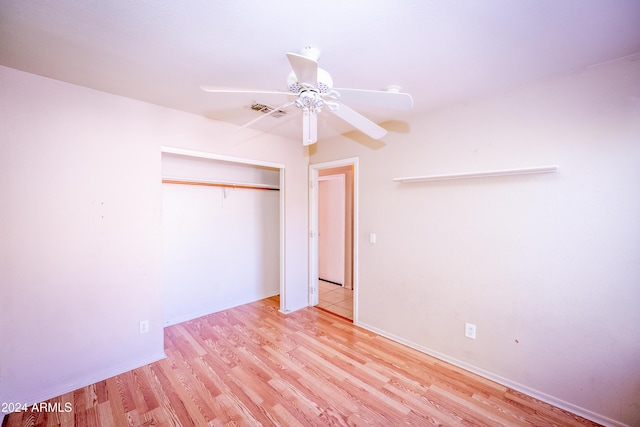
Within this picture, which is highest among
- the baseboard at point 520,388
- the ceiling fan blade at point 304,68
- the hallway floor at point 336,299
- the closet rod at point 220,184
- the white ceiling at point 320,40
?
the white ceiling at point 320,40

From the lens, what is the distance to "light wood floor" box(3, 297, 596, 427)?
178 centimetres

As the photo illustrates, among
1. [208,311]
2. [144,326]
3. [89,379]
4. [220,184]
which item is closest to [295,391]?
[144,326]

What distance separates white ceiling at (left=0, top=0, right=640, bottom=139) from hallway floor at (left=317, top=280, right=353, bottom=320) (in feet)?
9.39

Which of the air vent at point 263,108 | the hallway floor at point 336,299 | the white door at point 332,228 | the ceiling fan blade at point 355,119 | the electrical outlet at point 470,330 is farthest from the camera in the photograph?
the white door at point 332,228

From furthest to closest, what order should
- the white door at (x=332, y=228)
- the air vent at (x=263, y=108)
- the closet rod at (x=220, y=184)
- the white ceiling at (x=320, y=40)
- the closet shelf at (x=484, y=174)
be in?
1. the white door at (x=332, y=228)
2. the closet rod at (x=220, y=184)
3. the air vent at (x=263, y=108)
4. the closet shelf at (x=484, y=174)
5. the white ceiling at (x=320, y=40)

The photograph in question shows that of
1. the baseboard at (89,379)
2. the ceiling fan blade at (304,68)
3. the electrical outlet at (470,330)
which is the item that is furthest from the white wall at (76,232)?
the electrical outlet at (470,330)

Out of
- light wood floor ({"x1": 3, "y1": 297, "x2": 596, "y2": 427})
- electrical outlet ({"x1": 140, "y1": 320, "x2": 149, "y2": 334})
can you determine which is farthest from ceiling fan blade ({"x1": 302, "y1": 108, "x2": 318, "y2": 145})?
electrical outlet ({"x1": 140, "y1": 320, "x2": 149, "y2": 334})

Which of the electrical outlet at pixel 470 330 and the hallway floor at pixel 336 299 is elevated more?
the electrical outlet at pixel 470 330

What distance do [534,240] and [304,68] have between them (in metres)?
2.08

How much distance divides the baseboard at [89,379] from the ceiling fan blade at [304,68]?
273 cm

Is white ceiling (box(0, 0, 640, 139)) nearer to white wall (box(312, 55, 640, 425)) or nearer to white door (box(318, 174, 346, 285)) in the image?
white wall (box(312, 55, 640, 425))

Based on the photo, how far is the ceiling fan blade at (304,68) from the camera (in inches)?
43.2

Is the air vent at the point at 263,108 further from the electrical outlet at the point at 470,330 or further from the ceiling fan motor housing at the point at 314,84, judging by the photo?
the electrical outlet at the point at 470,330

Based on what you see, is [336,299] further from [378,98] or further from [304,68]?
[304,68]
